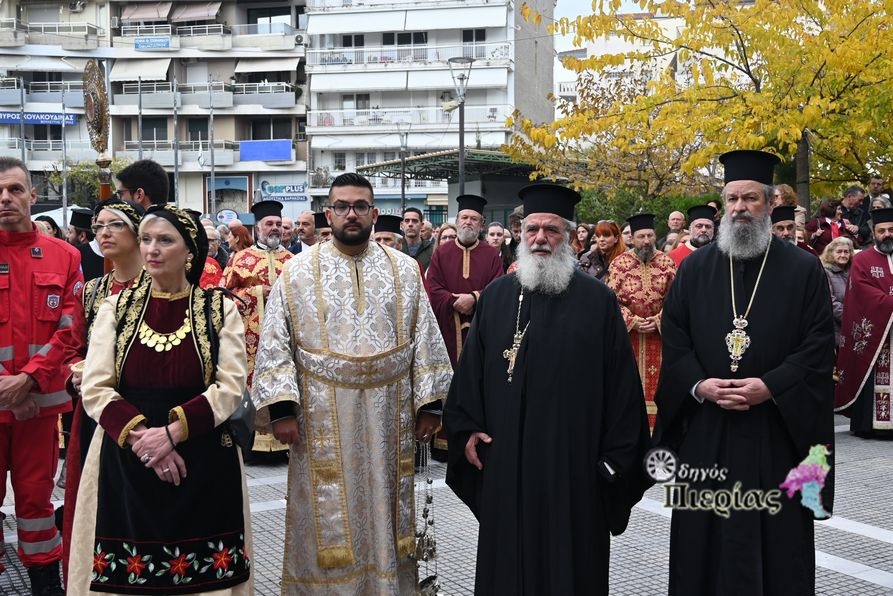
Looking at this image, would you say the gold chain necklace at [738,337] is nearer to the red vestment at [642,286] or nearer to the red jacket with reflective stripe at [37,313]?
the red jacket with reflective stripe at [37,313]

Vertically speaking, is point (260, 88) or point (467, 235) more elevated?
point (260, 88)

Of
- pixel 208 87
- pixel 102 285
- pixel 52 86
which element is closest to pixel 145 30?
pixel 208 87

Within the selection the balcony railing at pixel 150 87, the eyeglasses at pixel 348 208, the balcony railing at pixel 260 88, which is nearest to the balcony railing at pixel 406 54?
the balcony railing at pixel 260 88

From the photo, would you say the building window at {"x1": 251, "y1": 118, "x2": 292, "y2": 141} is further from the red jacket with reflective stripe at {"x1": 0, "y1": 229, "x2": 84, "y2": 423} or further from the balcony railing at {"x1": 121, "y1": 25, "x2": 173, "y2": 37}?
the red jacket with reflective stripe at {"x1": 0, "y1": 229, "x2": 84, "y2": 423}

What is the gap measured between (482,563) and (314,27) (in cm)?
5095

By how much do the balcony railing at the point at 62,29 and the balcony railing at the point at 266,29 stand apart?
25.3 ft

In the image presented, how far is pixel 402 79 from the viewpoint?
5166 centimetres

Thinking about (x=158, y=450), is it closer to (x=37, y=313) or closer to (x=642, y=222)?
(x=37, y=313)

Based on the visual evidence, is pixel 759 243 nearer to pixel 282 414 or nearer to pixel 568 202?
pixel 568 202

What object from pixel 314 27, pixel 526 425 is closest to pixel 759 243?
pixel 526 425

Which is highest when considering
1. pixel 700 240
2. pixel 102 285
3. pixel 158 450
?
pixel 700 240

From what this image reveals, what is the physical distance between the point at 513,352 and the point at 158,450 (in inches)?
66.1

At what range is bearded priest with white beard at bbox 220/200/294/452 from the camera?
909 centimetres

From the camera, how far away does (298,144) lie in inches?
2142
